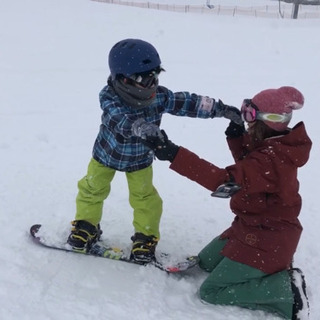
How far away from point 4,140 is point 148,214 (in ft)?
10.1

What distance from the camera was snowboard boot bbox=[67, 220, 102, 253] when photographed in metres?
3.55

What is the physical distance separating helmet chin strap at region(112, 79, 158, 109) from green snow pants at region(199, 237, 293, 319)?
1.24 meters

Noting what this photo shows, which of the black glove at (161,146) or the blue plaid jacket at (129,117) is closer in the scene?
the black glove at (161,146)

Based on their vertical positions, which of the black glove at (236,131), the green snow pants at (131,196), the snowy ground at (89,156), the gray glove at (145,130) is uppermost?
the gray glove at (145,130)

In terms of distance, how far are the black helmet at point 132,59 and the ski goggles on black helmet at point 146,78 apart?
30mm

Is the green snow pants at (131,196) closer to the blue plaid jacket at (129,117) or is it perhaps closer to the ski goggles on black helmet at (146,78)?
the blue plaid jacket at (129,117)

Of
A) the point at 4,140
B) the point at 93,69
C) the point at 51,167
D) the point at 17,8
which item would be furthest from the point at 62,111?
the point at 17,8

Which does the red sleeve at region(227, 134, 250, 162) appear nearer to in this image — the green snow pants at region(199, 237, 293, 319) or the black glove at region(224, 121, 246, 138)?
the black glove at region(224, 121, 246, 138)

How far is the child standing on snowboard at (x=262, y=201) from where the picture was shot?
281cm

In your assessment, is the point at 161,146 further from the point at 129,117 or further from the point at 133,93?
the point at 133,93

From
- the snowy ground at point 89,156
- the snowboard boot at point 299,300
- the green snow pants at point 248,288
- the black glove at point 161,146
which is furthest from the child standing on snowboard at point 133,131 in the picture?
the snowboard boot at point 299,300

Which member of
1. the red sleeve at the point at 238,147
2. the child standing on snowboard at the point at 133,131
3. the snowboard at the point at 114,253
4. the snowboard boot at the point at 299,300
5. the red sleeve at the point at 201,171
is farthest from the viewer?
the snowboard at the point at 114,253

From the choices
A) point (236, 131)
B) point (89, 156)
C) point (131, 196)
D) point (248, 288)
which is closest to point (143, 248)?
point (131, 196)

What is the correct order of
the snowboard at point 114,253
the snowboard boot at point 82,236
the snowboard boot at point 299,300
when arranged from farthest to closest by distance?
the snowboard boot at point 82,236
the snowboard at point 114,253
the snowboard boot at point 299,300
